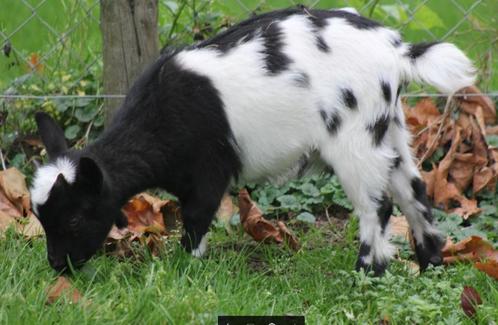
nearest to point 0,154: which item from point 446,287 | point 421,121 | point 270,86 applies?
point 270,86

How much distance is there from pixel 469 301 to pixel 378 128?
38.4 inches

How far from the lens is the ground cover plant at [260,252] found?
4480 mm

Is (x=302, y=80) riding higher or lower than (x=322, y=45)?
lower

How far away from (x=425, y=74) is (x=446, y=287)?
1072 millimetres

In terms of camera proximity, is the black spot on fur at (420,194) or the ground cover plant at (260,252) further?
the black spot on fur at (420,194)

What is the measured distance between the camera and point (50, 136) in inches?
204

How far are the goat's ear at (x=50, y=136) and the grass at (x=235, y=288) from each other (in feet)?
1.72

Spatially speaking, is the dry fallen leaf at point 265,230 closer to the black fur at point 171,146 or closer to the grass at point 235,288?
the grass at point 235,288

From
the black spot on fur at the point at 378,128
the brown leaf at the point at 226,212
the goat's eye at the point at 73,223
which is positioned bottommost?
the brown leaf at the point at 226,212

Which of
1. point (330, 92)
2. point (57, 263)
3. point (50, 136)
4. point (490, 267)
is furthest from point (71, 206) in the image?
point (490, 267)

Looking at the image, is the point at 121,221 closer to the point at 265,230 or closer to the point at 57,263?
the point at 57,263

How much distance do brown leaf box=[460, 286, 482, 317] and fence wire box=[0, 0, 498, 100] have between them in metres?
2.19

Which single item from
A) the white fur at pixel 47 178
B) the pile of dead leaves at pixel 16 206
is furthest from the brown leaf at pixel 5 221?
the white fur at pixel 47 178

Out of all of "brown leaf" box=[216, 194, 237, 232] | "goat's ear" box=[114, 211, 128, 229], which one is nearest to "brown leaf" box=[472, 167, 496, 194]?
"brown leaf" box=[216, 194, 237, 232]
